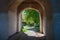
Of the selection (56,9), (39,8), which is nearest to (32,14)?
(39,8)

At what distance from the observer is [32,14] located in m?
26.5

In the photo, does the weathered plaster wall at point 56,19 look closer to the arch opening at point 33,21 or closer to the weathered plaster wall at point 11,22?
the weathered plaster wall at point 11,22

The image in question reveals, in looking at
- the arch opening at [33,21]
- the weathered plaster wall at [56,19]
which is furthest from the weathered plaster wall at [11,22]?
the weathered plaster wall at [56,19]

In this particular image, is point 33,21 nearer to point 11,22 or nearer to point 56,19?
point 11,22

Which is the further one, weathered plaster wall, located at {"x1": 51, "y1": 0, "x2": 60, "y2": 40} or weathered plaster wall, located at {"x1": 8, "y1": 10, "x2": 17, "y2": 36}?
weathered plaster wall, located at {"x1": 8, "y1": 10, "x2": 17, "y2": 36}

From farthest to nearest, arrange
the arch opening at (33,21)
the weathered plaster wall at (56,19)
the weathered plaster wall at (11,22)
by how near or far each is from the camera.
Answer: the arch opening at (33,21) < the weathered plaster wall at (11,22) < the weathered plaster wall at (56,19)

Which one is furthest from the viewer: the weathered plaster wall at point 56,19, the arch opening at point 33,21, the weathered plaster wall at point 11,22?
the arch opening at point 33,21

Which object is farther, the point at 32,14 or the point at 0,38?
the point at 32,14

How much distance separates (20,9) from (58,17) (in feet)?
36.3

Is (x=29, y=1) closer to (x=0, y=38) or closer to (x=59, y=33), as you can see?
(x=0, y=38)

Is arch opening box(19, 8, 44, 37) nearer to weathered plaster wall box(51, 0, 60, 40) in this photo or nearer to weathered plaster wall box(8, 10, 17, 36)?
weathered plaster wall box(8, 10, 17, 36)

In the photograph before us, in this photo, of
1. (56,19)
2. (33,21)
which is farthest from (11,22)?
(33,21)

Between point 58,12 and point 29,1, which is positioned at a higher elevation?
point 29,1

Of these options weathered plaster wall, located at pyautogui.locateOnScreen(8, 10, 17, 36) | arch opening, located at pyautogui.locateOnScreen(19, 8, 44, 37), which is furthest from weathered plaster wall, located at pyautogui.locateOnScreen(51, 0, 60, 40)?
arch opening, located at pyautogui.locateOnScreen(19, 8, 44, 37)
